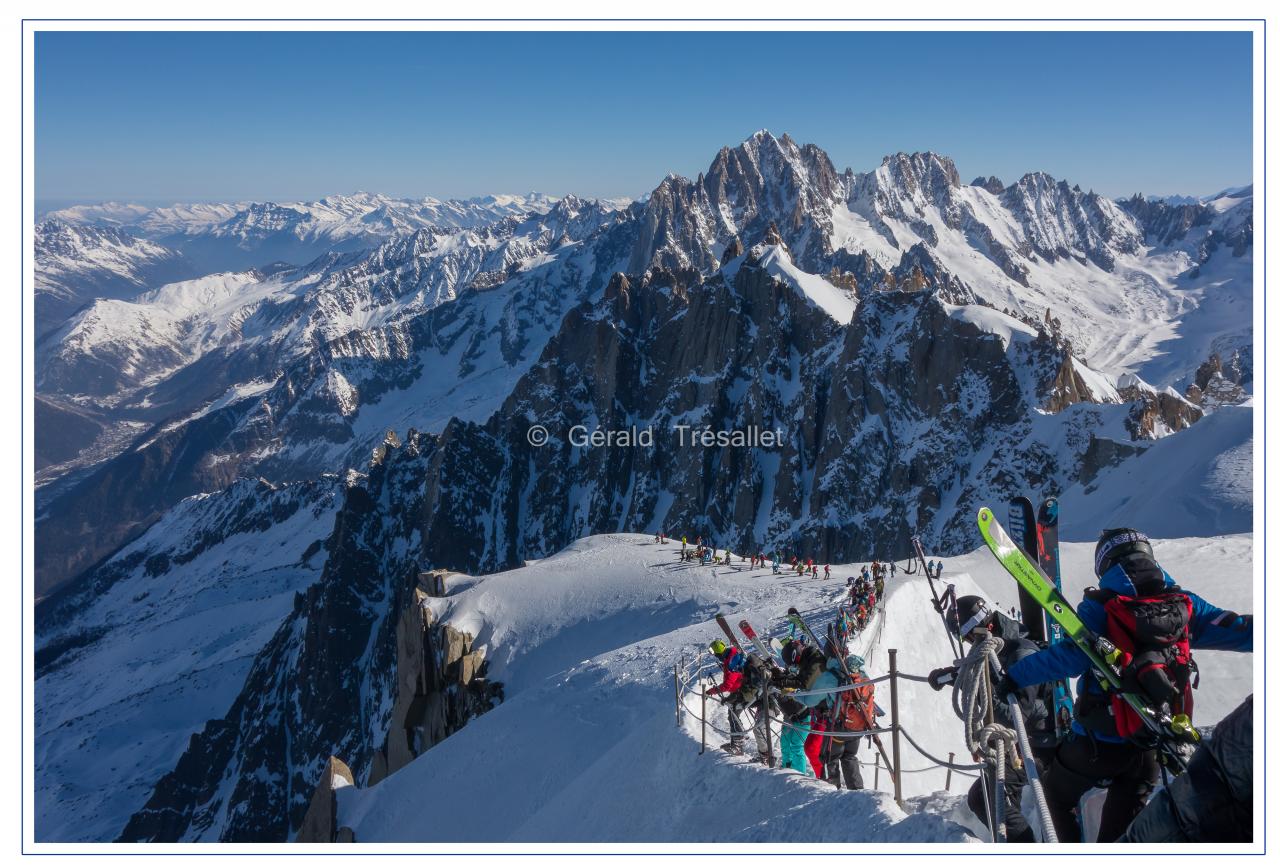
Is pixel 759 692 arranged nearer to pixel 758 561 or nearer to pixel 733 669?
pixel 733 669

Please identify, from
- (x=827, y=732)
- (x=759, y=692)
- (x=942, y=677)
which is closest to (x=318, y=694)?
(x=759, y=692)

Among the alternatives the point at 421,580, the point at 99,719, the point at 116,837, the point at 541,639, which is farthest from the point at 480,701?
the point at 99,719

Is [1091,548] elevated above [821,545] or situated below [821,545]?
above

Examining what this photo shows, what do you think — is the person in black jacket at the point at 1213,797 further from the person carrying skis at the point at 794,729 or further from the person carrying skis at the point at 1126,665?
the person carrying skis at the point at 794,729

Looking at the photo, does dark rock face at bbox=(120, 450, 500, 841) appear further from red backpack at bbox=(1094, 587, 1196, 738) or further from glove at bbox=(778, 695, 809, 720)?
red backpack at bbox=(1094, 587, 1196, 738)
